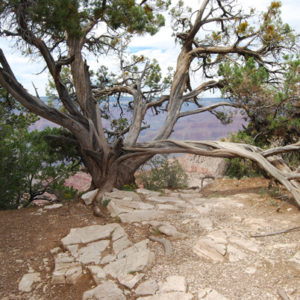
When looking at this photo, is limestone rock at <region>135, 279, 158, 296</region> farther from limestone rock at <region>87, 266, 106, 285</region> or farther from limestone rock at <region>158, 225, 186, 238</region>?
limestone rock at <region>158, 225, 186, 238</region>

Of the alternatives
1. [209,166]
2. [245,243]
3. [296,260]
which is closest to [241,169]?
A: [209,166]

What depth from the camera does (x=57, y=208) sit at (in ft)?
20.8

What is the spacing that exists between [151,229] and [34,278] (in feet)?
6.63

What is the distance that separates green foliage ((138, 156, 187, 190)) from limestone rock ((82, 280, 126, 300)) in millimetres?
5288

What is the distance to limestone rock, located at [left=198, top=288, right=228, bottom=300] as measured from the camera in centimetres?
327

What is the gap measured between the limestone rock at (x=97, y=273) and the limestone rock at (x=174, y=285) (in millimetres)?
812

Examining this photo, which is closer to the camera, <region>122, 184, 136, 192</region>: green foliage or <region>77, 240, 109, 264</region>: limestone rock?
<region>77, 240, 109, 264</region>: limestone rock

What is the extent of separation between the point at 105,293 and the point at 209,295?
1.23 meters

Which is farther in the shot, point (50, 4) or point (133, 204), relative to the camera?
point (133, 204)

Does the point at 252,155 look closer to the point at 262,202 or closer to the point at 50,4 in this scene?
the point at 262,202

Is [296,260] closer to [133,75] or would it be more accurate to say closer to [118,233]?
[118,233]

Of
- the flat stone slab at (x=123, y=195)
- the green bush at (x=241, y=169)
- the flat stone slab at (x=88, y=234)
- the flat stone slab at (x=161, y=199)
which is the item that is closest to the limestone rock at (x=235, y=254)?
the flat stone slab at (x=88, y=234)

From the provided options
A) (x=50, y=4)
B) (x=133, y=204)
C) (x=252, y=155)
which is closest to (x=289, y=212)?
(x=252, y=155)

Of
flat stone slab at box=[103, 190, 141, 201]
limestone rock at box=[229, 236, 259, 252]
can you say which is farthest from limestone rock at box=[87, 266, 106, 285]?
flat stone slab at box=[103, 190, 141, 201]
